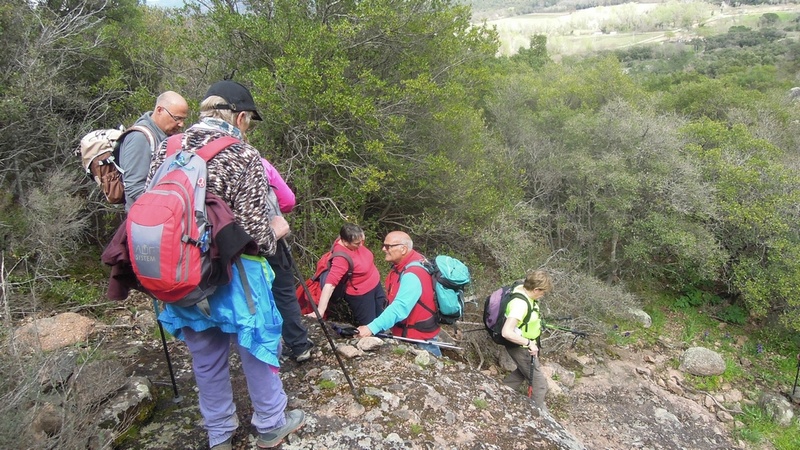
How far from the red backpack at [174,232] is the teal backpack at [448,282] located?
222cm

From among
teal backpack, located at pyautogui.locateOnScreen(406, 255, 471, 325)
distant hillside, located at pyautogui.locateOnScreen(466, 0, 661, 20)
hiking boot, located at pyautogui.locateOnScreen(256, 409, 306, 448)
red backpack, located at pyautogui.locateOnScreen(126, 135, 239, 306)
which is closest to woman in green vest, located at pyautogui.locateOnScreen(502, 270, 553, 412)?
teal backpack, located at pyautogui.locateOnScreen(406, 255, 471, 325)

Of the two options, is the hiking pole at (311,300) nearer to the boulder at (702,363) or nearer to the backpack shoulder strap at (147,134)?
the backpack shoulder strap at (147,134)

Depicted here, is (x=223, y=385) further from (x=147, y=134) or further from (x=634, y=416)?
(x=634, y=416)

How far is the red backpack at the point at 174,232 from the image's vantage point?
180 cm

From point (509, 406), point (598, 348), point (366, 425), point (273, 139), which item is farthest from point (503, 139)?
point (366, 425)

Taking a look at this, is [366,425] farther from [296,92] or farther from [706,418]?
[706,418]

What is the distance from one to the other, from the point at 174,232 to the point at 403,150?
22.4 ft

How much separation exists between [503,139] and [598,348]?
7025 millimetres

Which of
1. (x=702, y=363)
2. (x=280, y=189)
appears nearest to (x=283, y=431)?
(x=280, y=189)

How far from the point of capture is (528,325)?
4.12 meters

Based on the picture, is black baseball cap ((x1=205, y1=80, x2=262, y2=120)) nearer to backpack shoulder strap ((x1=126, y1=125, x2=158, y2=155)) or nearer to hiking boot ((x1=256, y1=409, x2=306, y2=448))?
backpack shoulder strap ((x1=126, y1=125, x2=158, y2=155))

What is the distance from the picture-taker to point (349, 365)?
11.6 ft

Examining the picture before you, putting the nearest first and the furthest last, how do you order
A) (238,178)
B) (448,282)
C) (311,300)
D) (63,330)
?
1. (238,178)
2. (311,300)
3. (448,282)
4. (63,330)

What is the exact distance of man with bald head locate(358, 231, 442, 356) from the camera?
371 cm
